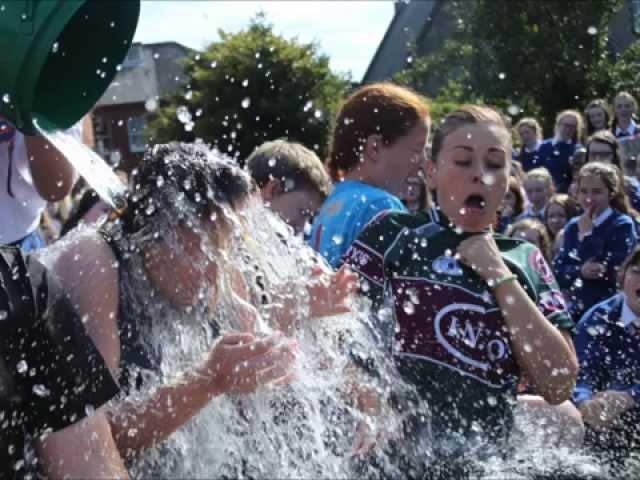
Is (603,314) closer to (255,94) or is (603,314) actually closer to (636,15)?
(636,15)

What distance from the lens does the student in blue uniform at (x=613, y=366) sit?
3.83 m

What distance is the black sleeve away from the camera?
220 centimetres

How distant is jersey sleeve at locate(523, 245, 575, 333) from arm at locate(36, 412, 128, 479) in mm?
1447

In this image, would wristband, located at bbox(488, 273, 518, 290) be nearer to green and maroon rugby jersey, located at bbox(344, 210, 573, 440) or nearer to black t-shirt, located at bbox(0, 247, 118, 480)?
green and maroon rugby jersey, located at bbox(344, 210, 573, 440)

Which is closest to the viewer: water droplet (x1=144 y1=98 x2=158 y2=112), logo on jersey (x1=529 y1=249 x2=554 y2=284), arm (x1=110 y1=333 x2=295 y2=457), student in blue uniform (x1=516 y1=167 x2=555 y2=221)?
arm (x1=110 y1=333 x2=295 y2=457)

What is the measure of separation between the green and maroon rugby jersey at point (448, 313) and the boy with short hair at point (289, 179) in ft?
A: 3.96

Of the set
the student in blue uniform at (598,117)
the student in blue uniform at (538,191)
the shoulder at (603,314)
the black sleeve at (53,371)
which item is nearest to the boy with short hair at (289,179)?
the shoulder at (603,314)

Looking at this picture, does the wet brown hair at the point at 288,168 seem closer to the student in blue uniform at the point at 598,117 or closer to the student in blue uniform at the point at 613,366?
the student in blue uniform at the point at 613,366

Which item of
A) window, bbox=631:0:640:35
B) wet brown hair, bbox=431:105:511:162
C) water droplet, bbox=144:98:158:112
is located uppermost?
window, bbox=631:0:640:35

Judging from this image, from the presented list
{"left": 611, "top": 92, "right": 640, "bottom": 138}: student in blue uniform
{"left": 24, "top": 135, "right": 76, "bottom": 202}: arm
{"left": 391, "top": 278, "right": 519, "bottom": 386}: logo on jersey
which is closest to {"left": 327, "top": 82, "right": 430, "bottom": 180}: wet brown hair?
{"left": 391, "top": 278, "right": 519, "bottom": 386}: logo on jersey

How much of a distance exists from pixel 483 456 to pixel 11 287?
126cm

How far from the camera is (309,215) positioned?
4629mm

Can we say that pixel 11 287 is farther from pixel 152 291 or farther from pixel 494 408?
pixel 494 408

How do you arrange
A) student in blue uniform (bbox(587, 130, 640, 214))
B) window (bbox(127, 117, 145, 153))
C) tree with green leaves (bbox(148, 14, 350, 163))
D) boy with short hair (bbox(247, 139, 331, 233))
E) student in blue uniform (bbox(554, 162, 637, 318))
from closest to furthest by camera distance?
boy with short hair (bbox(247, 139, 331, 233))
student in blue uniform (bbox(554, 162, 637, 318))
student in blue uniform (bbox(587, 130, 640, 214))
tree with green leaves (bbox(148, 14, 350, 163))
window (bbox(127, 117, 145, 153))
